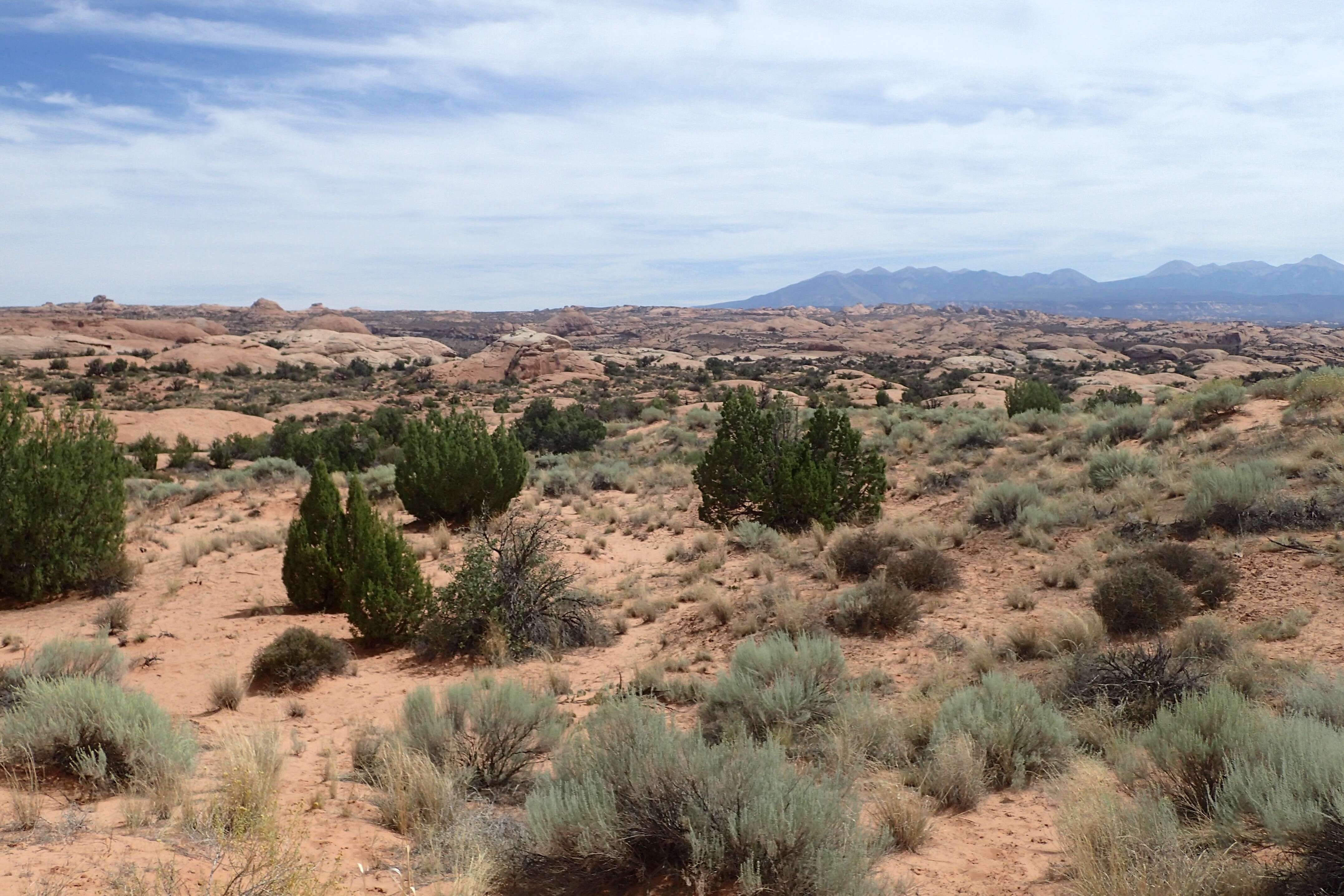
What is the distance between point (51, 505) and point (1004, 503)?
42.4 ft

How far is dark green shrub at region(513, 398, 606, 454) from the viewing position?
25.6 metres

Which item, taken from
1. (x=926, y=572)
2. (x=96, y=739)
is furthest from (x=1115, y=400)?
(x=96, y=739)

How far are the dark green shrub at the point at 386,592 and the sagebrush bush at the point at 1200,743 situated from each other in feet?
23.8

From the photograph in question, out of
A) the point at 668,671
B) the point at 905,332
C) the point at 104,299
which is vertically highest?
the point at 104,299

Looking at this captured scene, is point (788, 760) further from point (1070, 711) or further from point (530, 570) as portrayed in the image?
point (530, 570)

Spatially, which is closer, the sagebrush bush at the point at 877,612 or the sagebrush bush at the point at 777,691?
the sagebrush bush at the point at 777,691

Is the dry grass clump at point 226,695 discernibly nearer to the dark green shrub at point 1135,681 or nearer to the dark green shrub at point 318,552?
the dark green shrub at point 318,552

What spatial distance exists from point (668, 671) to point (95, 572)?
27.8ft

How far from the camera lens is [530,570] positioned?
9336 millimetres

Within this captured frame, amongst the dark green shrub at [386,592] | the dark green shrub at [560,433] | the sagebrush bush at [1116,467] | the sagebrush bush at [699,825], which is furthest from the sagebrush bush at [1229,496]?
the dark green shrub at [560,433]

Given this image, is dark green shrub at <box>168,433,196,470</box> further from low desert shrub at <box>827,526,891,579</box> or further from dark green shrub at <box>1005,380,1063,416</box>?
dark green shrub at <box>1005,380,1063,416</box>

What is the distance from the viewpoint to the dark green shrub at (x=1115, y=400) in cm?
2233

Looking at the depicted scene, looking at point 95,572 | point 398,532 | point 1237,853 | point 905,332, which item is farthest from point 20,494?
point 905,332

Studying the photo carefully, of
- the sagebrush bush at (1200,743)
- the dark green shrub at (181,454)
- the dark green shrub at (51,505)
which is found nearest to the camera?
the sagebrush bush at (1200,743)
